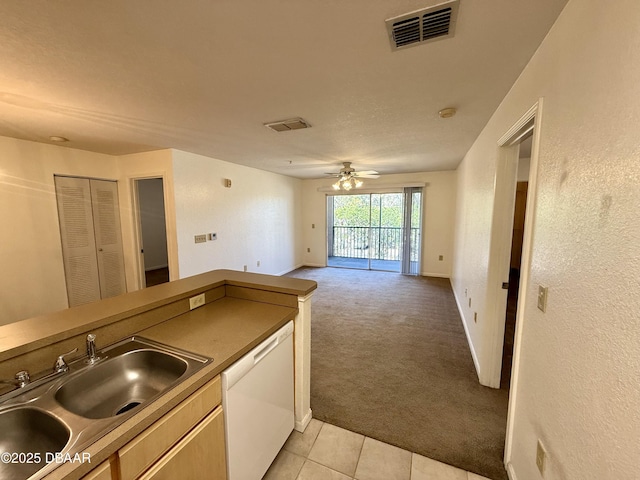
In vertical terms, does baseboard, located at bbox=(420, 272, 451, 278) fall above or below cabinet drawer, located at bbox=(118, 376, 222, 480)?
below

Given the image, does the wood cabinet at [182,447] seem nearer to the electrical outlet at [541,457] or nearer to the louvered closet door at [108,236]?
the electrical outlet at [541,457]

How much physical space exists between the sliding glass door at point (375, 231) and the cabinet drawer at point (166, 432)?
17.8ft

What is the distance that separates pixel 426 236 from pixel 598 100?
5.17m

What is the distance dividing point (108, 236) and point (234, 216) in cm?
189

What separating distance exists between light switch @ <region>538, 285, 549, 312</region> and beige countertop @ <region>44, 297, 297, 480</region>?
1.30 metres

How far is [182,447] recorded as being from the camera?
944 mm

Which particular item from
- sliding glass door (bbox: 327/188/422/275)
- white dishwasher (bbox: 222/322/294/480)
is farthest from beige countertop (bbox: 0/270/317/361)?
sliding glass door (bbox: 327/188/422/275)

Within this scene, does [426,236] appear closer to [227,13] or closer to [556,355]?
[556,355]

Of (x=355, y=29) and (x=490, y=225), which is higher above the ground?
(x=355, y=29)

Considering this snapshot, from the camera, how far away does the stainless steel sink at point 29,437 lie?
0.80m

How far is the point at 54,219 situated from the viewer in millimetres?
3375

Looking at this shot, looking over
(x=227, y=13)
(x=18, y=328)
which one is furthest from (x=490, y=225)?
(x=18, y=328)

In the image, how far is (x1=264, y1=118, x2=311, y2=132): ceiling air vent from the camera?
8.08 feet

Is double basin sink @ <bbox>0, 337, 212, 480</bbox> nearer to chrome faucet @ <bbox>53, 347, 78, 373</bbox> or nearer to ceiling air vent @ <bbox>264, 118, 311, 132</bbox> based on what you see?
chrome faucet @ <bbox>53, 347, 78, 373</bbox>
